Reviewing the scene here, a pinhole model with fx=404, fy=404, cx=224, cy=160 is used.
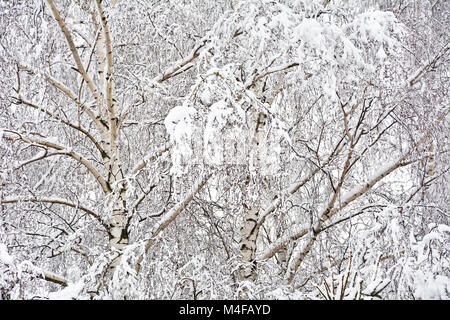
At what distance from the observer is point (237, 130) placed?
2.41m

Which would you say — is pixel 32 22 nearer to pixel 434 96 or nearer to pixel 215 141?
pixel 215 141

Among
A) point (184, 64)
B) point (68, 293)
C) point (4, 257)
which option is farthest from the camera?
point (184, 64)

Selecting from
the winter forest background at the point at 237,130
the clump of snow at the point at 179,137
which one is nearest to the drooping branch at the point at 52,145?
the winter forest background at the point at 237,130

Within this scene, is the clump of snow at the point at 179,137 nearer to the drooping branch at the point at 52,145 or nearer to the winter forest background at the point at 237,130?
the winter forest background at the point at 237,130

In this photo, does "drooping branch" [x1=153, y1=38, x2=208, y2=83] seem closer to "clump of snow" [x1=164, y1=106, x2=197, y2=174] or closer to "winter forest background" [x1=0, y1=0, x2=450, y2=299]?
"winter forest background" [x1=0, y1=0, x2=450, y2=299]

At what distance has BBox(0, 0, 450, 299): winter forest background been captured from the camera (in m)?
2.47

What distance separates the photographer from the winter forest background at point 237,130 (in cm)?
247

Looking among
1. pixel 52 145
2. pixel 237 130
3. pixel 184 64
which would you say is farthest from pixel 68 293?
pixel 184 64

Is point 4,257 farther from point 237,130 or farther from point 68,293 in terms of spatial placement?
point 237,130

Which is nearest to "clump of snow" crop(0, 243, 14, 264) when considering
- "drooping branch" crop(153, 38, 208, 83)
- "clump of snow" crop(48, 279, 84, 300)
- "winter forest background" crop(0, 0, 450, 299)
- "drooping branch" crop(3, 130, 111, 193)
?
"winter forest background" crop(0, 0, 450, 299)
